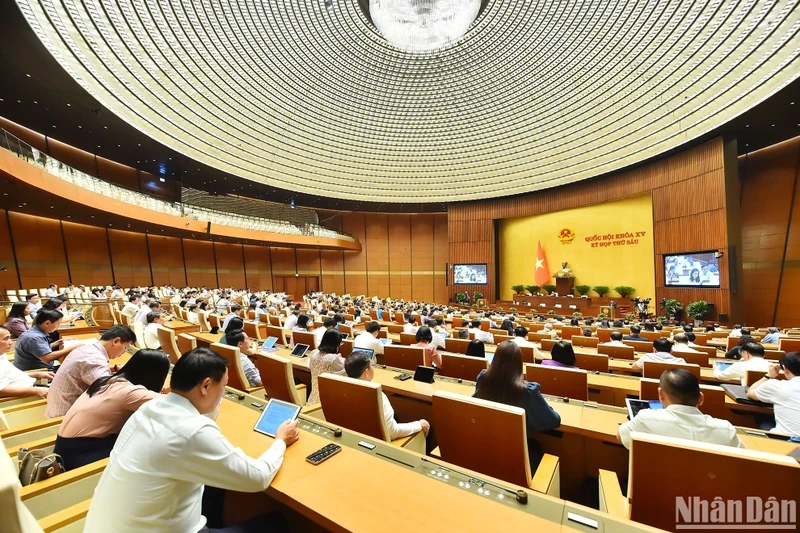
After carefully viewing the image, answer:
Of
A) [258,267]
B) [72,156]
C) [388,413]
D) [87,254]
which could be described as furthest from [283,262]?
[388,413]

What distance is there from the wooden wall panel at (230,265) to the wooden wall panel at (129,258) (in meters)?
3.75

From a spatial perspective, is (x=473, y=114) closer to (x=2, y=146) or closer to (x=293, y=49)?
(x=293, y=49)

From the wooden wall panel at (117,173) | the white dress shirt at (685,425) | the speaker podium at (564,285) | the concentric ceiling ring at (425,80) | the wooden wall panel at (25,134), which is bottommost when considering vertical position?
the speaker podium at (564,285)

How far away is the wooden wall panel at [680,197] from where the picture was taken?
11.6m

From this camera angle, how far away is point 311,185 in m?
19.3

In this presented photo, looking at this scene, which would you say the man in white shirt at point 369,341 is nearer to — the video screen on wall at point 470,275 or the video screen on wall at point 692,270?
the video screen on wall at point 692,270

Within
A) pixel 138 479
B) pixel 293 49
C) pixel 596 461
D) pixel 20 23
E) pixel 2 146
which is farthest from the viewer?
pixel 293 49

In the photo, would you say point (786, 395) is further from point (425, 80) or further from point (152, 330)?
point (425, 80)

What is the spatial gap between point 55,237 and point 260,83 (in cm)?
1013

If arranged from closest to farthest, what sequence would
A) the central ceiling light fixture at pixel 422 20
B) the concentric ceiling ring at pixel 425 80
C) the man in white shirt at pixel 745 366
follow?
the man in white shirt at pixel 745 366, the concentric ceiling ring at pixel 425 80, the central ceiling light fixture at pixel 422 20

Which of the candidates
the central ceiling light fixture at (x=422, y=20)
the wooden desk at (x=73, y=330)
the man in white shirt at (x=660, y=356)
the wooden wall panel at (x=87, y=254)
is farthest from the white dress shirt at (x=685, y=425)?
the wooden wall panel at (x=87, y=254)

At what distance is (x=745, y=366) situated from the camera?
11.7ft

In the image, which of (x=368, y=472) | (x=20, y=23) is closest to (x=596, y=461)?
(x=368, y=472)

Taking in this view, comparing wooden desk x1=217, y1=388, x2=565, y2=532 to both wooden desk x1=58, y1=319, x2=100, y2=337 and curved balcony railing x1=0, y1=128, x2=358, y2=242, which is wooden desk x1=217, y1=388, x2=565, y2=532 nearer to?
wooden desk x1=58, y1=319, x2=100, y2=337
